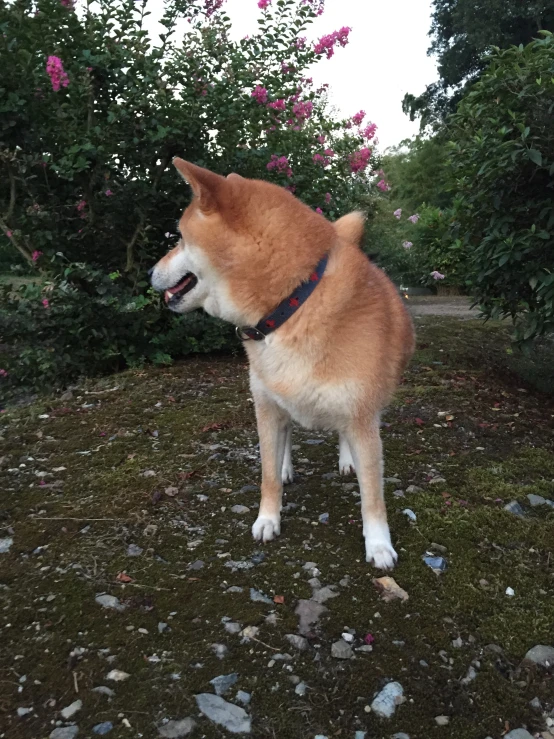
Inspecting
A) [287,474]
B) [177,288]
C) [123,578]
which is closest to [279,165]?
[177,288]

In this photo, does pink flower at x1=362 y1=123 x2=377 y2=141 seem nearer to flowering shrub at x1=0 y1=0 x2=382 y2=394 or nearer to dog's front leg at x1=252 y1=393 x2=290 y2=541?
flowering shrub at x1=0 y1=0 x2=382 y2=394

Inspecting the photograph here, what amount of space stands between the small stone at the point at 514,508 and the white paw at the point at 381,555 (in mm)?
824

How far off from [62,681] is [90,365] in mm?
3933

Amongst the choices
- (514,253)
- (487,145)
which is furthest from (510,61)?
(514,253)

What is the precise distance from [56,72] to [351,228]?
3070mm

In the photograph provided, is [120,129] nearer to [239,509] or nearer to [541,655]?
[239,509]

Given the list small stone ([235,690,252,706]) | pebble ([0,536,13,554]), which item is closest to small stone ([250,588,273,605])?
small stone ([235,690,252,706])

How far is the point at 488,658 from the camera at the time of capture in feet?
6.28

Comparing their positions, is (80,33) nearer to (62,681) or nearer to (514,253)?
(514,253)

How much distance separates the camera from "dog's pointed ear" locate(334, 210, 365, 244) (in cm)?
257

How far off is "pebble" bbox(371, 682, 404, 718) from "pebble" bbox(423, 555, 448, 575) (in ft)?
2.28

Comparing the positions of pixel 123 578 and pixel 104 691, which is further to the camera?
pixel 123 578

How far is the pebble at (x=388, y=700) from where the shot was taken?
66.2 inches

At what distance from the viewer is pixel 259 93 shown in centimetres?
514
